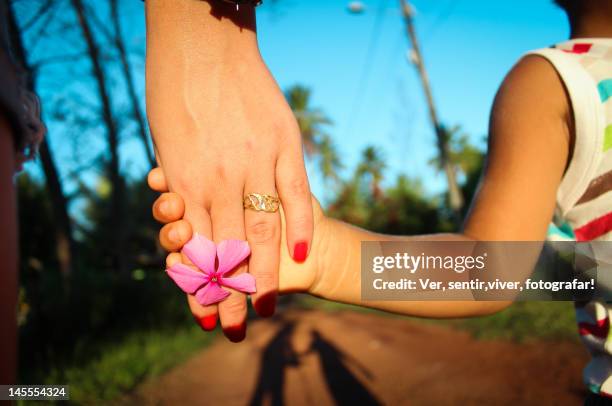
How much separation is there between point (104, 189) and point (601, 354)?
31.6 m

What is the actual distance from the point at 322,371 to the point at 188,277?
5285 millimetres

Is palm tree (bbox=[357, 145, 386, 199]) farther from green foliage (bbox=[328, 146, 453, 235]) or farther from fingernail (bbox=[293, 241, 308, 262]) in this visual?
fingernail (bbox=[293, 241, 308, 262])

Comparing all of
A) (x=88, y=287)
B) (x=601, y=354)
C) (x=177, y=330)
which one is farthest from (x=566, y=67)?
(x=177, y=330)

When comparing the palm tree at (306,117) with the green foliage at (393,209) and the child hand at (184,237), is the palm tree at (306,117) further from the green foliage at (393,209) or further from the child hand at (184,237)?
the child hand at (184,237)

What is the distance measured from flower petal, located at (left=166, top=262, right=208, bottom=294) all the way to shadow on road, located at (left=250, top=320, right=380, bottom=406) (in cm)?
403

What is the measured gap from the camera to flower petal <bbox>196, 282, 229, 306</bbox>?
0.88 metres

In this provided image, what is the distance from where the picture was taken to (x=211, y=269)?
0.85 meters

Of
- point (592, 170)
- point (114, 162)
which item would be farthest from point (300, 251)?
point (114, 162)

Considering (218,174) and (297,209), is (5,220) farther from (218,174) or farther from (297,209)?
(297,209)

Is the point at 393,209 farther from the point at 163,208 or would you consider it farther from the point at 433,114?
the point at 163,208

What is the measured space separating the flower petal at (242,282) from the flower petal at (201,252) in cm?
4

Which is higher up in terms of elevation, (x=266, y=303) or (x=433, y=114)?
(x=433, y=114)

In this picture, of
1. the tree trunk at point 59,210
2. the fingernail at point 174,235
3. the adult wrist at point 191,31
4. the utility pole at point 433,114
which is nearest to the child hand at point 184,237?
the fingernail at point 174,235

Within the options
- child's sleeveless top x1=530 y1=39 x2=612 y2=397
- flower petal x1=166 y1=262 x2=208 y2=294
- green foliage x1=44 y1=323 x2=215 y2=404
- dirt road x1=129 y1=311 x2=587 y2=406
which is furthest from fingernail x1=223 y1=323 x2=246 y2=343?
green foliage x1=44 y1=323 x2=215 y2=404
